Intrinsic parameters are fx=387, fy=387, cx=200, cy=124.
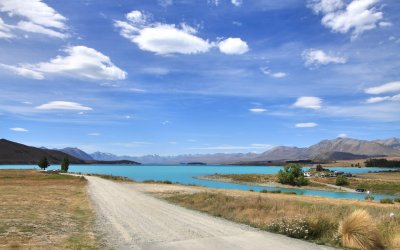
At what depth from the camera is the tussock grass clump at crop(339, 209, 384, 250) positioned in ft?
47.2

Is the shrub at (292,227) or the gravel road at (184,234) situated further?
the shrub at (292,227)

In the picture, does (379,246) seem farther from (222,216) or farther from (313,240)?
(222,216)

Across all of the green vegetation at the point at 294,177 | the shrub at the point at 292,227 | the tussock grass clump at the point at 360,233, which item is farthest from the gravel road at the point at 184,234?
the green vegetation at the point at 294,177

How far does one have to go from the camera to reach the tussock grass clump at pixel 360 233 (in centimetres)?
1439

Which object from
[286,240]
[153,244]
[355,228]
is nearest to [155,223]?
[153,244]

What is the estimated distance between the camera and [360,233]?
14.7 m

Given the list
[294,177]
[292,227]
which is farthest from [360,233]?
[294,177]

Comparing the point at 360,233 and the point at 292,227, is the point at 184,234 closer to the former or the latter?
the point at 292,227

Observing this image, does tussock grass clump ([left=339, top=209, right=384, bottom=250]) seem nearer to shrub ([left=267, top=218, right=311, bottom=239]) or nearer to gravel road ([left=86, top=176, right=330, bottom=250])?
gravel road ([left=86, top=176, right=330, bottom=250])

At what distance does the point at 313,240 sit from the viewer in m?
16.0

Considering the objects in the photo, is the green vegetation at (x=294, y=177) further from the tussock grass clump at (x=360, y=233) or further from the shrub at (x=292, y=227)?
the tussock grass clump at (x=360, y=233)

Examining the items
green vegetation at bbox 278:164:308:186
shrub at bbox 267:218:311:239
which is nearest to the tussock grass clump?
shrub at bbox 267:218:311:239

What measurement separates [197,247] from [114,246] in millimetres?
3154

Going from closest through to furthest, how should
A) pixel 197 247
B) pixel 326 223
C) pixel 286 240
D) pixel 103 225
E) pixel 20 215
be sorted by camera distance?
pixel 197 247 → pixel 286 240 → pixel 326 223 → pixel 103 225 → pixel 20 215
